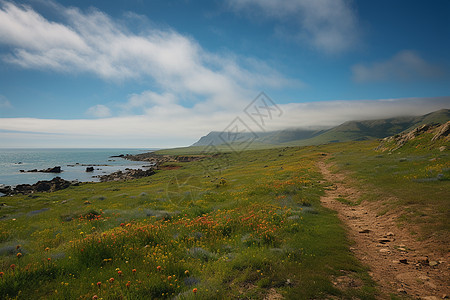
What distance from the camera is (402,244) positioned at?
9570mm

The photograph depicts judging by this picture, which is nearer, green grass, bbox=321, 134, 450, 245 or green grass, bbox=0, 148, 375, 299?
green grass, bbox=0, 148, 375, 299

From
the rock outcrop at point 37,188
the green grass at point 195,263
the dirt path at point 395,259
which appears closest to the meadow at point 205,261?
the green grass at point 195,263

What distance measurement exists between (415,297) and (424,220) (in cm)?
709

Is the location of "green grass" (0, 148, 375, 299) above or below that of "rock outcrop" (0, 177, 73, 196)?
above

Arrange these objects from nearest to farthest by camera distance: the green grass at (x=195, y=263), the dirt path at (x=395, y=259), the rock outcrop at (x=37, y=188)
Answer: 1. the green grass at (x=195, y=263)
2. the dirt path at (x=395, y=259)
3. the rock outcrop at (x=37, y=188)

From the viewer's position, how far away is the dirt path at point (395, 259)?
632cm

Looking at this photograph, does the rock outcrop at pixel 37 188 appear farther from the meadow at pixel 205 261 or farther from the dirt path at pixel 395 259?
the dirt path at pixel 395 259

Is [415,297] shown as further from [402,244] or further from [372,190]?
[372,190]

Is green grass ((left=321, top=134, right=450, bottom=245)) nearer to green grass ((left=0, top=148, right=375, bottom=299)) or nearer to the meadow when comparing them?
the meadow

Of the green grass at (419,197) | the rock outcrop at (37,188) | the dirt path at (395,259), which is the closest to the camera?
the dirt path at (395,259)

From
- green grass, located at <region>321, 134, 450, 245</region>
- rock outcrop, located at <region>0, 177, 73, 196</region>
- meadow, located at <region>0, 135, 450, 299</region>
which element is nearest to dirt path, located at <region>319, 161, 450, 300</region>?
meadow, located at <region>0, 135, 450, 299</region>

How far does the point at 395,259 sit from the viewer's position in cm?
834

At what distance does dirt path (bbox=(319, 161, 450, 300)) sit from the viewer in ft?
20.7

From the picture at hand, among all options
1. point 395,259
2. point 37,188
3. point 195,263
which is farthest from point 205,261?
point 37,188
